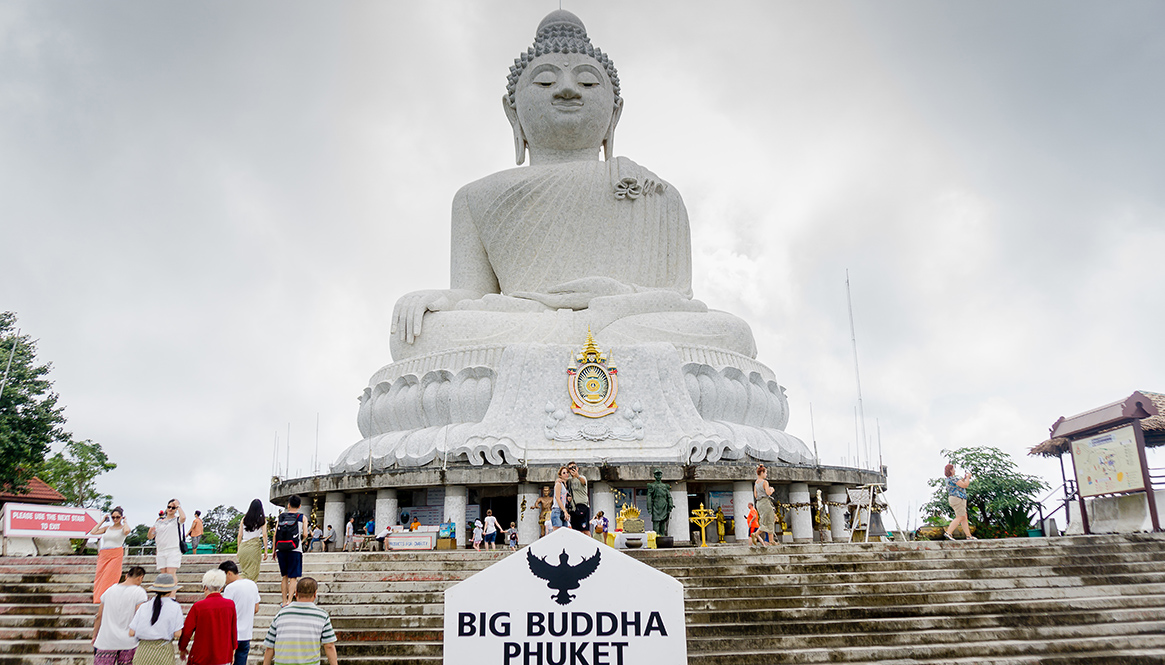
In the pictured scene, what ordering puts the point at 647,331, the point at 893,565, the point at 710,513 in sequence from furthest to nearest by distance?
the point at 647,331
the point at 710,513
the point at 893,565

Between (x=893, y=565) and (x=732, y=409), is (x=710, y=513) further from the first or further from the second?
(x=893, y=565)

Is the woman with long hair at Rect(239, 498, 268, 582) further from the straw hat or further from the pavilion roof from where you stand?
the pavilion roof

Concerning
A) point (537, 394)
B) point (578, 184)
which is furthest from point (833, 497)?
point (578, 184)

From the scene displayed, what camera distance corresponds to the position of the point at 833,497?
601 inches

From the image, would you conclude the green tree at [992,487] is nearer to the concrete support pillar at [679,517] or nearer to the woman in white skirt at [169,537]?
the concrete support pillar at [679,517]

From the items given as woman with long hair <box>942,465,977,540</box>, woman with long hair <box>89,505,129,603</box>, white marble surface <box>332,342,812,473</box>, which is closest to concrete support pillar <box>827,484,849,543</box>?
white marble surface <box>332,342,812,473</box>

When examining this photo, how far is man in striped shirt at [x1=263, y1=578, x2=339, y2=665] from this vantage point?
4.77 m

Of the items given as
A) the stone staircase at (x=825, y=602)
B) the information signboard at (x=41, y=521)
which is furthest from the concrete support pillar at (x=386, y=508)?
the information signboard at (x=41, y=521)

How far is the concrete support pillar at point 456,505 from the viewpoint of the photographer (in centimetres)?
1305

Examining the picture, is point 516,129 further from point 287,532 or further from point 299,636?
point 299,636

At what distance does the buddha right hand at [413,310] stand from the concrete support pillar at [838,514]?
8405 millimetres

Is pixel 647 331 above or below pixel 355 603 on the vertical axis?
above

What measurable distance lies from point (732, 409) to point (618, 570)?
36.8ft

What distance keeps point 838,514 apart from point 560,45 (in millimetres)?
11824
